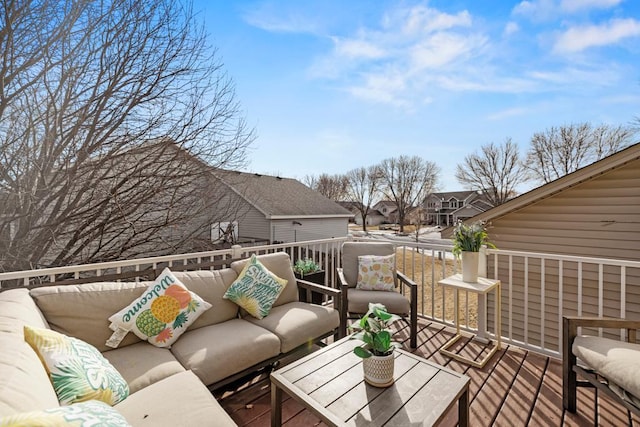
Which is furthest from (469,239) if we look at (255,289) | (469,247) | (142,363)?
(142,363)

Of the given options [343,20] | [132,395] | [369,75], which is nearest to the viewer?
[132,395]

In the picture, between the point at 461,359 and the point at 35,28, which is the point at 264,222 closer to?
the point at 35,28

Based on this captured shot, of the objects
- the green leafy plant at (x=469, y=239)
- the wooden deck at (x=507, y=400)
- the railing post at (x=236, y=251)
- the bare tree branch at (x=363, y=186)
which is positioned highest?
the bare tree branch at (x=363, y=186)

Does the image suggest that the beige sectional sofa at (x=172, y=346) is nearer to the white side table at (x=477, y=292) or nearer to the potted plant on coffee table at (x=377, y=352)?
the potted plant on coffee table at (x=377, y=352)

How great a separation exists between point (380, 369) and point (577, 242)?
5.17 meters

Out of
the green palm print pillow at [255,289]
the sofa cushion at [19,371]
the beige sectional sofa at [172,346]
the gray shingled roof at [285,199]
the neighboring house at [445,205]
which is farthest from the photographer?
the neighboring house at [445,205]

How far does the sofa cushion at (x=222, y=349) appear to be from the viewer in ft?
6.35

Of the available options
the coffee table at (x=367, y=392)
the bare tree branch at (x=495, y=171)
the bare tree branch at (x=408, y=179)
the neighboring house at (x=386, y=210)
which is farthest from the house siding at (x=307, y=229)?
the neighboring house at (x=386, y=210)

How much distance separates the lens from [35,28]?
3.57m

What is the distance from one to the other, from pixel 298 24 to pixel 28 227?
15.0ft

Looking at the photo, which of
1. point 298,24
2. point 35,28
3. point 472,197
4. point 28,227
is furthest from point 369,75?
point 472,197

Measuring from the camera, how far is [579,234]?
484 centimetres

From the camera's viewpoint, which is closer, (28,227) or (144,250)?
(28,227)

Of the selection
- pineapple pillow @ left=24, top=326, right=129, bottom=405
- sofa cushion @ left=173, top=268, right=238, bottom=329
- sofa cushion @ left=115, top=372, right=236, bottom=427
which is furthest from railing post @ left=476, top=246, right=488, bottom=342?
pineapple pillow @ left=24, top=326, right=129, bottom=405
